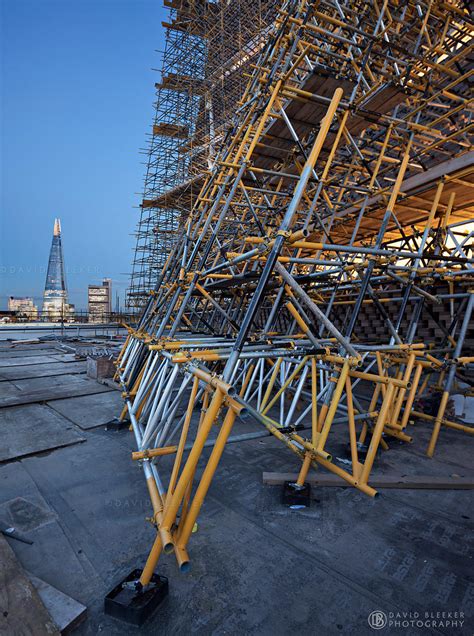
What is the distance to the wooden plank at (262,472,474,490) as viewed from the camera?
12.2 feet

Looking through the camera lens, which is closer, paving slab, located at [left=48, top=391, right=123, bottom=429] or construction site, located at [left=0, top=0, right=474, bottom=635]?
construction site, located at [left=0, top=0, right=474, bottom=635]

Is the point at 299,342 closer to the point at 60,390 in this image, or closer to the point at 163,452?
the point at 163,452

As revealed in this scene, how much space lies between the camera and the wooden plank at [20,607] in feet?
6.00

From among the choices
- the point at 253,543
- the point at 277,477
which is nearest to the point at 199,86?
the point at 277,477

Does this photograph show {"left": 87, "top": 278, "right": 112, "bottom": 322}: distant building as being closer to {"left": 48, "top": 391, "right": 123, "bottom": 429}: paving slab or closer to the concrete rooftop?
{"left": 48, "top": 391, "right": 123, "bottom": 429}: paving slab

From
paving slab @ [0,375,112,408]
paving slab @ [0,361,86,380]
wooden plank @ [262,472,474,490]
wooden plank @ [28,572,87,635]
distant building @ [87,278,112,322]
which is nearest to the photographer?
wooden plank @ [28,572,87,635]

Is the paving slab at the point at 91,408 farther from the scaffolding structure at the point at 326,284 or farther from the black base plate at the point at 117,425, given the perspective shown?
the scaffolding structure at the point at 326,284

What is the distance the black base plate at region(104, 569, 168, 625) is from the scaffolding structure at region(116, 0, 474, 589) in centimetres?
7

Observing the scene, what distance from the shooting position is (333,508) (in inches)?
132

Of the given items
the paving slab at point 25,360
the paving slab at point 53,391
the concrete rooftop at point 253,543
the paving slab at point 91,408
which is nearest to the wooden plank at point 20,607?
the concrete rooftop at point 253,543

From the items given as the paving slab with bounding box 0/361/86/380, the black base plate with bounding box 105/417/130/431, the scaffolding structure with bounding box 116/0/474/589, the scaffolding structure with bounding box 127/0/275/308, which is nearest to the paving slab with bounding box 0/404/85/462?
the black base plate with bounding box 105/417/130/431

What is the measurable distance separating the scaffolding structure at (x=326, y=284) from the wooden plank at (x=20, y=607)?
0.56 metres

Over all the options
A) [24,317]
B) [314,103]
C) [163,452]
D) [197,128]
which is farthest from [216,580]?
[24,317]

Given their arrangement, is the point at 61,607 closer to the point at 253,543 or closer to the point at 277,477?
the point at 253,543
